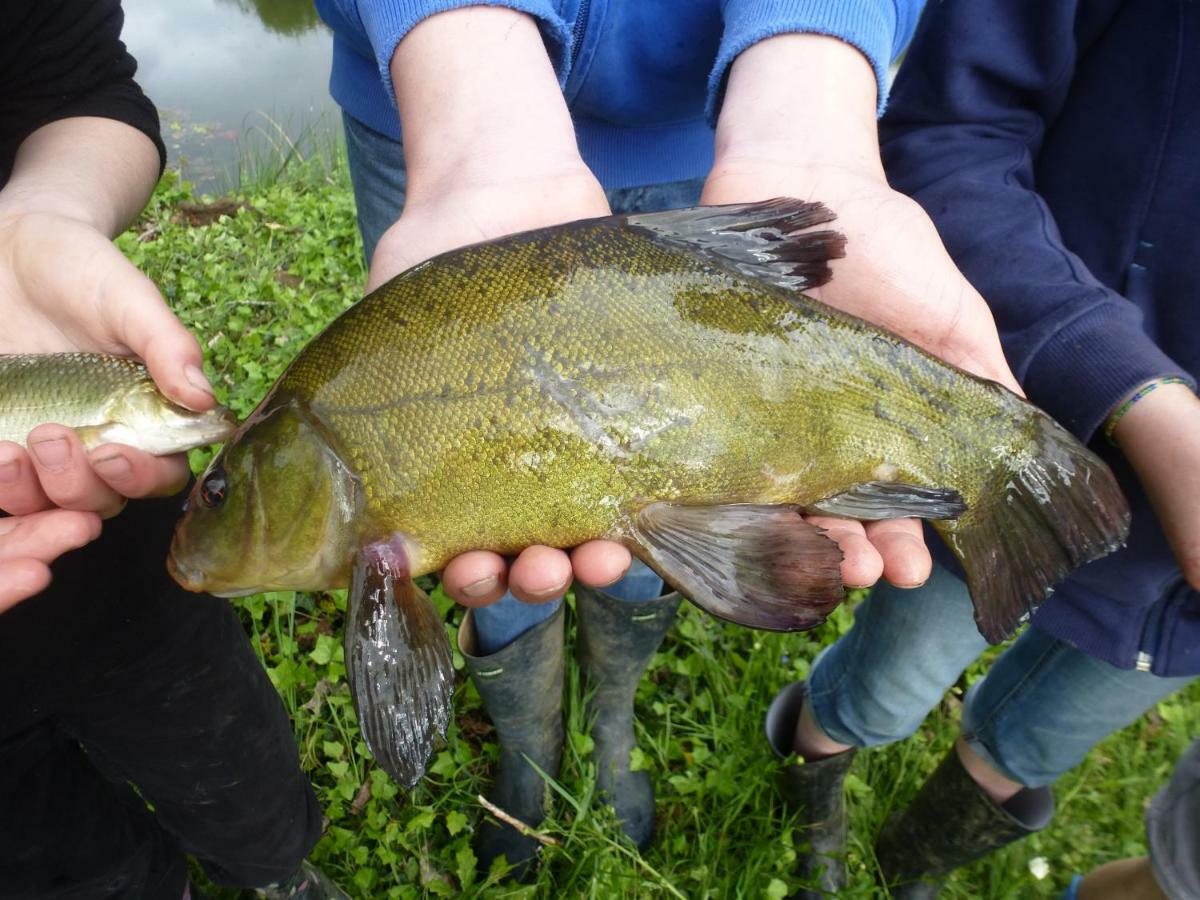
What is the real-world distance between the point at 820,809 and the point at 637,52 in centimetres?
246

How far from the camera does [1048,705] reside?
242 cm

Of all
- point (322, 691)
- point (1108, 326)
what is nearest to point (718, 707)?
point (322, 691)

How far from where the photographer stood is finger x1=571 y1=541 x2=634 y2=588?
5.46 feet

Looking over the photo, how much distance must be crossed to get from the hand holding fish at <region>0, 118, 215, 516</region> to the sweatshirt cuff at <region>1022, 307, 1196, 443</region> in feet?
6.43

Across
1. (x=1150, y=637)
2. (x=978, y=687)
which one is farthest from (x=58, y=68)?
(x=978, y=687)

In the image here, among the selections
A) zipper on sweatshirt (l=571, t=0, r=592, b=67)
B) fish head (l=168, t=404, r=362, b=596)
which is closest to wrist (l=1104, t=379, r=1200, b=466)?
zipper on sweatshirt (l=571, t=0, r=592, b=67)

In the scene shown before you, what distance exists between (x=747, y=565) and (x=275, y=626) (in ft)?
6.79

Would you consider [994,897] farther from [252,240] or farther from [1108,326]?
[252,240]

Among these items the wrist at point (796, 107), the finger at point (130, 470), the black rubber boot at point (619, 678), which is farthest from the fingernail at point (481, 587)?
the wrist at point (796, 107)

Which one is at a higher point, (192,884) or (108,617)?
(108,617)

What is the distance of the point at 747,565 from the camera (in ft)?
5.62

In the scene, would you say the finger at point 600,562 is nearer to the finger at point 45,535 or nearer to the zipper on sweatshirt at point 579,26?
the finger at point 45,535

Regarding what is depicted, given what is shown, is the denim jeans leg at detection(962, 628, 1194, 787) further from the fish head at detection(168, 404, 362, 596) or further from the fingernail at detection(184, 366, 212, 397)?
the fingernail at detection(184, 366, 212, 397)

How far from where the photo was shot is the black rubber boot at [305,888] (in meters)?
2.35
